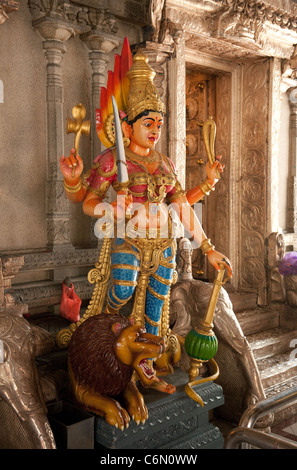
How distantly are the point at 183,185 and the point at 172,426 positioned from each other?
205 cm

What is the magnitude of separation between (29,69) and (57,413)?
2.45 m

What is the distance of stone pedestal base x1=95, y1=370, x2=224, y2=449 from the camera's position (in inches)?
106

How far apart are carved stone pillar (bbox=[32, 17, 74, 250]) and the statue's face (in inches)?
38.8

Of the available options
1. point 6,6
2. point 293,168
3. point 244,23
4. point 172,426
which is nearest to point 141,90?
point 6,6

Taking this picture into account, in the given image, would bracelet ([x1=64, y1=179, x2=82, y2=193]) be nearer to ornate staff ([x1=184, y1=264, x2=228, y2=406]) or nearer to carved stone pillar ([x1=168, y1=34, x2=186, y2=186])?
ornate staff ([x1=184, y1=264, x2=228, y2=406])

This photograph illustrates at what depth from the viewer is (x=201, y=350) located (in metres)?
3.02

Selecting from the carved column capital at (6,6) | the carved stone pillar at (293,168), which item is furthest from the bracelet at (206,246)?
the carved stone pillar at (293,168)

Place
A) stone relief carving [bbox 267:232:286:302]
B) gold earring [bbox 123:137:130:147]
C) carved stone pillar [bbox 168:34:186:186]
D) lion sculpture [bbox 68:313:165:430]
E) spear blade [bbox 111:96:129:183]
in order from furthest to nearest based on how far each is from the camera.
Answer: stone relief carving [bbox 267:232:286:302] < carved stone pillar [bbox 168:34:186:186] < gold earring [bbox 123:137:130:147] < spear blade [bbox 111:96:129:183] < lion sculpture [bbox 68:313:165:430]

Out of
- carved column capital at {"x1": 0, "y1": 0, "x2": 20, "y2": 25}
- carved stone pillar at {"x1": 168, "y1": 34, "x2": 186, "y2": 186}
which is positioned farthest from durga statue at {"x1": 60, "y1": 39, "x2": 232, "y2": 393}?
carved stone pillar at {"x1": 168, "y1": 34, "x2": 186, "y2": 186}

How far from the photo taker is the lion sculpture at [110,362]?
264cm

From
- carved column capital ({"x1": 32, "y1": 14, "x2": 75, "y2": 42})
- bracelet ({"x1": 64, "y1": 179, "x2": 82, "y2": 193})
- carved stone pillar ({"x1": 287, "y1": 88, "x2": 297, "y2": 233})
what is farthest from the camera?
carved stone pillar ({"x1": 287, "y1": 88, "x2": 297, "y2": 233})

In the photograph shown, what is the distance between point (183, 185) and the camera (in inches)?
170
